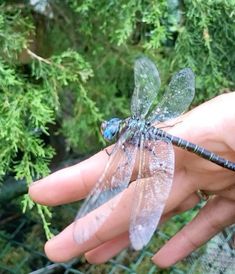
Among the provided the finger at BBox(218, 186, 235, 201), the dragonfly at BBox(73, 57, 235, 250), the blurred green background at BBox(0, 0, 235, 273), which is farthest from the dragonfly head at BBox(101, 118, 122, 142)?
the finger at BBox(218, 186, 235, 201)

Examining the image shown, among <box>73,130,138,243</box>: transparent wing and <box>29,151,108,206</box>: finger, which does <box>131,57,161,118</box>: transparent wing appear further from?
<box>29,151,108,206</box>: finger

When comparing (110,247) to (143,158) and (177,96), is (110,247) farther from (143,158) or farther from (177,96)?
(177,96)

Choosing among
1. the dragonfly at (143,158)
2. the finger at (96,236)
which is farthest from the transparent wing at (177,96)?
the finger at (96,236)

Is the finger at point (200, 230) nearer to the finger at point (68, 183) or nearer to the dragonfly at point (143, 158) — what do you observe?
the dragonfly at point (143, 158)

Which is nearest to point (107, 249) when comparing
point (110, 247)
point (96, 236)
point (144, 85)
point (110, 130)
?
point (110, 247)

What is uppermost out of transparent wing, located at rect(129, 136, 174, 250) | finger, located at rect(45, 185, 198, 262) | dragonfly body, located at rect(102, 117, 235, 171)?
dragonfly body, located at rect(102, 117, 235, 171)
